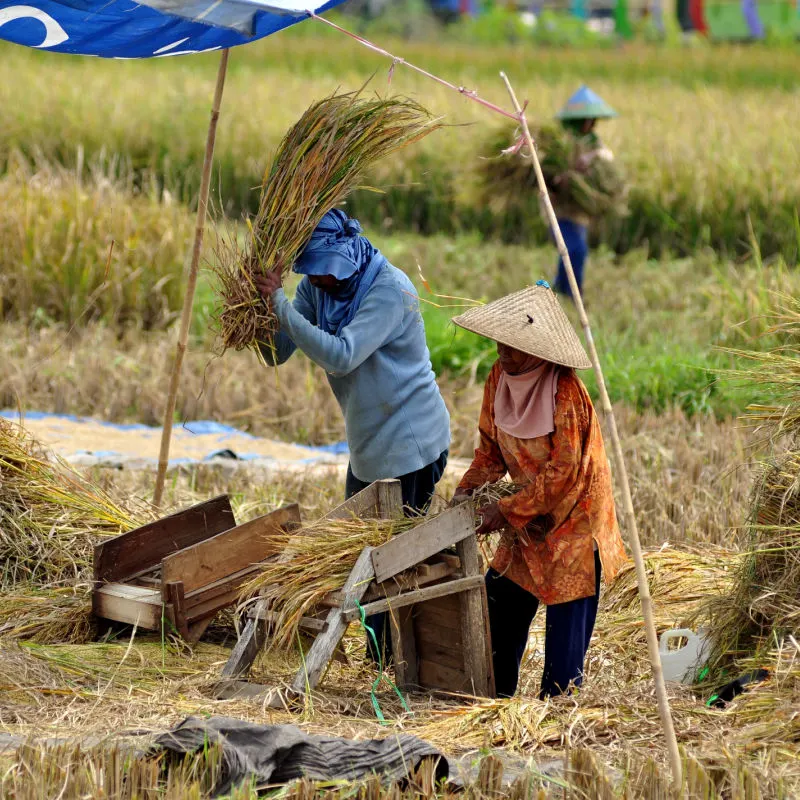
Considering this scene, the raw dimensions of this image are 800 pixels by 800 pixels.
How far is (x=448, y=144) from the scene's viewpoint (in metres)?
12.9

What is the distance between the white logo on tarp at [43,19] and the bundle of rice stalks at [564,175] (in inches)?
185

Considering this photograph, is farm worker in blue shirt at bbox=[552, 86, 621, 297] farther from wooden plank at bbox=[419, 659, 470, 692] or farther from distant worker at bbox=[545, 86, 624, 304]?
wooden plank at bbox=[419, 659, 470, 692]

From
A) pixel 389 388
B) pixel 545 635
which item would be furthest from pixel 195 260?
pixel 545 635

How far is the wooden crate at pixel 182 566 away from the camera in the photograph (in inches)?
155

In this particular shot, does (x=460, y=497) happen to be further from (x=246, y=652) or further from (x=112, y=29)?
(x=112, y=29)

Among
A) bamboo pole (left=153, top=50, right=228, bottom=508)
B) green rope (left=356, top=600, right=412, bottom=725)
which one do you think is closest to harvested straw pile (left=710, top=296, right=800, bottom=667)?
green rope (left=356, top=600, right=412, bottom=725)

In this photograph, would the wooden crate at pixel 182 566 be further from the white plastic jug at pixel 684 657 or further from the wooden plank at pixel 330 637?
the white plastic jug at pixel 684 657

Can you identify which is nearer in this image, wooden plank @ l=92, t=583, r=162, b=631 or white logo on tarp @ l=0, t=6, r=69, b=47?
wooden plank @ l=92, t=583, r=162, b=631

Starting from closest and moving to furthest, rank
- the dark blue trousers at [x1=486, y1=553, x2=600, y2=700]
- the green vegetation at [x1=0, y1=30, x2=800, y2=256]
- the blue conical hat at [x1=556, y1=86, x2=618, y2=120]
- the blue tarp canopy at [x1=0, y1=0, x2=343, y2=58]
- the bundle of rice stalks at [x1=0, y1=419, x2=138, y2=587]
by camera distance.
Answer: the dark blue trousers at [x1=486, y1=553, x2=600, y2=700] → the blue tarp canopy at [x1=0, y1=0, x2=343, y2=58] → the bundle of rice stalks at [x1=0, y1=419, x2=138, y2=587] → the blue conical hat at [x1=556, y1=86, x2=618, y2=120] → the green vegetation at [x1=0, y1=30, x2=800, y2=256]

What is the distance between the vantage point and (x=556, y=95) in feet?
51.2

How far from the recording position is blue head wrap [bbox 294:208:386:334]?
3750 mm

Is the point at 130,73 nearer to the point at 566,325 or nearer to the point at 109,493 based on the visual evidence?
the point at 109,493

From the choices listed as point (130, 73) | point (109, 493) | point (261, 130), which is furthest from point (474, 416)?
point (130, 73)

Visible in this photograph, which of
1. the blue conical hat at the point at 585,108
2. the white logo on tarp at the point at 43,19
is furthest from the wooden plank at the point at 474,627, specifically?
the blue conical hat at the point at 585,108
